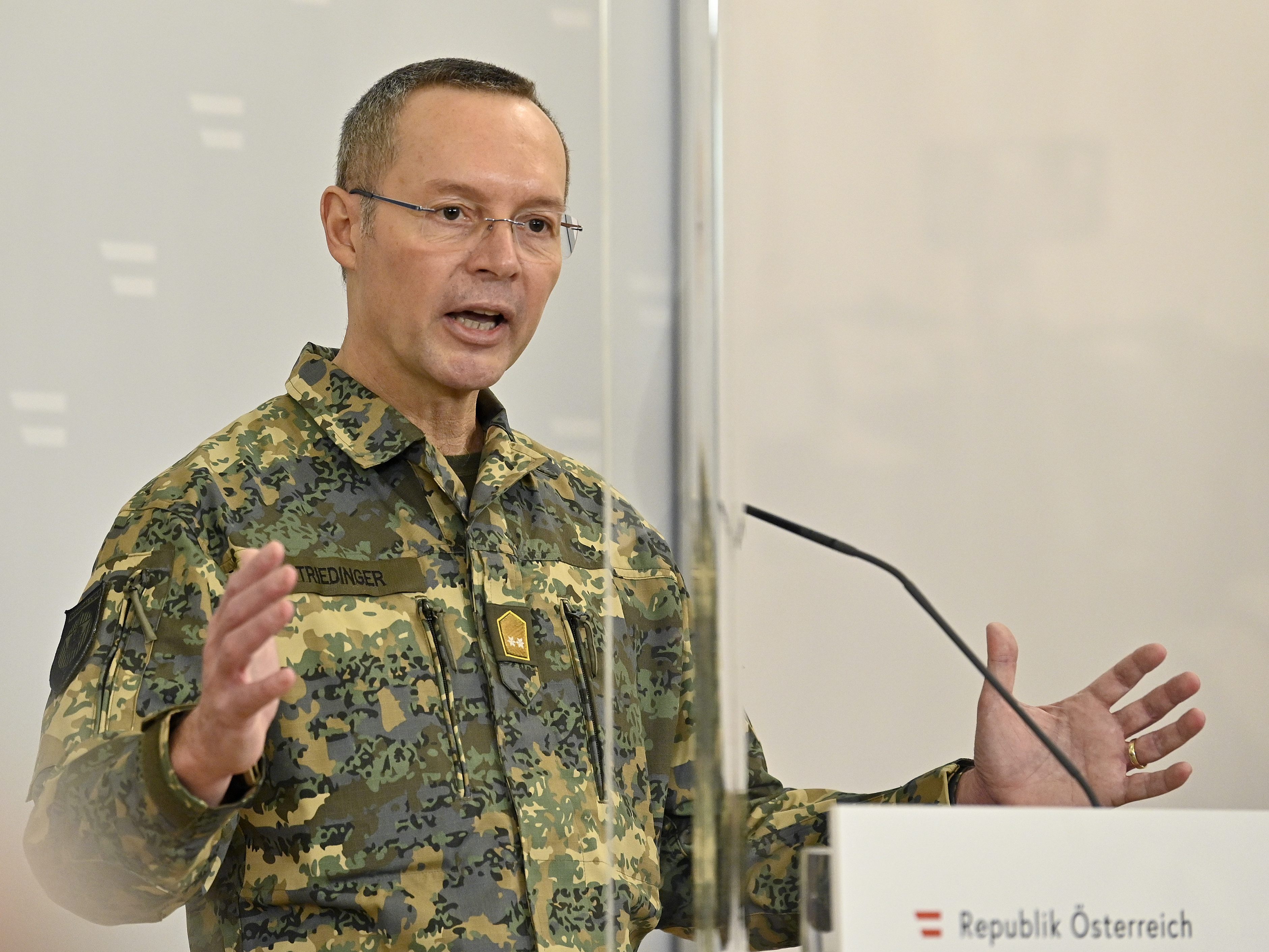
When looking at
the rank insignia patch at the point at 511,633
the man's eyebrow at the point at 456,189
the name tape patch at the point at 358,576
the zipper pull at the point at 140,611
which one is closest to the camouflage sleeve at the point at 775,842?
the rank insignia patch at the point at 511,633

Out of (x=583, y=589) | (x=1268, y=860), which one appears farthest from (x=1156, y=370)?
(x=1268, y=860)

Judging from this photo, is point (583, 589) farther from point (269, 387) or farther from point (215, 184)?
point (215, 184)

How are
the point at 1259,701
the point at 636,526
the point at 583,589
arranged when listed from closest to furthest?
the point at 636,526 → the point at 583,589 → the point at 1259,701

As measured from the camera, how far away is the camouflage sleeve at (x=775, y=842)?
988mm

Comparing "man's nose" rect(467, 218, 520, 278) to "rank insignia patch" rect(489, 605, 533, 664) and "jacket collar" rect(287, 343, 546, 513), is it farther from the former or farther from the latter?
"rank insignia patch" rect(489, 605, 533, 664)

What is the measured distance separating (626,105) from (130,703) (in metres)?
0.65

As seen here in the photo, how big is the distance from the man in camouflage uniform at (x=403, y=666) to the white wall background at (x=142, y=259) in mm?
243

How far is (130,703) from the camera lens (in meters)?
1.02

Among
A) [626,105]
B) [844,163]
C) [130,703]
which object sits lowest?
[130,703]

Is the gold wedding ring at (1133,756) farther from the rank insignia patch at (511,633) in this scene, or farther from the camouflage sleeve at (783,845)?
the rank insignia patch at (511,633)

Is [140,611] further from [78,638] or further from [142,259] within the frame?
[142,259]

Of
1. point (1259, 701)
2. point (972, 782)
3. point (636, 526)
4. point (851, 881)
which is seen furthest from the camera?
→ point (1259, 701)

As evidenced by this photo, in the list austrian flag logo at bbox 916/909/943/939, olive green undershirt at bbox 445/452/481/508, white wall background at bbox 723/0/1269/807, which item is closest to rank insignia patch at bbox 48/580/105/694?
olive green undershirt at bbox 445/452/481/508

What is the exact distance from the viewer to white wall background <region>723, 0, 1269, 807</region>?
1802 mm
